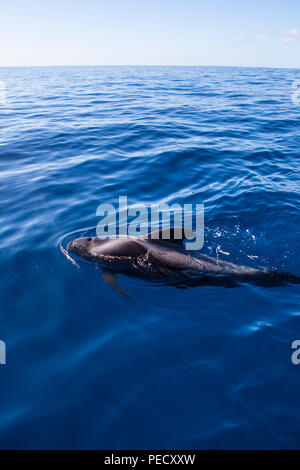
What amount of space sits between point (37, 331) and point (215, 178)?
8.60 meters

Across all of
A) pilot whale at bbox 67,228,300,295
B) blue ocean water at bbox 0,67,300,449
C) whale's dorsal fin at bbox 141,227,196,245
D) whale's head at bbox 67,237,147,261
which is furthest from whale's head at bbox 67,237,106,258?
whale's dorsal fin at bbox 141,227,196,245

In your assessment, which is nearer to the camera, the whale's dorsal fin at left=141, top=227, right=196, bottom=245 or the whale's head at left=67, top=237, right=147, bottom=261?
the whale's head at left=67, top=237, right=147, bottom=261

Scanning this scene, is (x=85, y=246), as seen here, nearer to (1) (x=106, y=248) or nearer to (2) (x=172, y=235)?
(1) (x=106, y=248)

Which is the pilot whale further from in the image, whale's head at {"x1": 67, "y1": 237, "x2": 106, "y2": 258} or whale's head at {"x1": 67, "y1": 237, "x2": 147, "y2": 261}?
whale's head at {"x1": 67, "y1": 237, "x2": 106, "y2": 258}

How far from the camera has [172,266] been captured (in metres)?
6.62

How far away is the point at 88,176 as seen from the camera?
11.7m

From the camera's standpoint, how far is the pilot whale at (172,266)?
6.58 m

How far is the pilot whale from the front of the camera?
6.58 meters

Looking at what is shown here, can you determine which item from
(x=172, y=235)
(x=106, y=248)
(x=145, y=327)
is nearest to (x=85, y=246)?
(x=106, y=248)

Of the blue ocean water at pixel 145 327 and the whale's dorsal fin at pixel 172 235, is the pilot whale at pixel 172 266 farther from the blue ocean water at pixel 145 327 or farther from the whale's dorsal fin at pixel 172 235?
the blue ocean water at pixel 145 327

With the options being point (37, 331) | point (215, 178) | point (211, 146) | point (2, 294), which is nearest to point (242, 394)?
point (37, 331)

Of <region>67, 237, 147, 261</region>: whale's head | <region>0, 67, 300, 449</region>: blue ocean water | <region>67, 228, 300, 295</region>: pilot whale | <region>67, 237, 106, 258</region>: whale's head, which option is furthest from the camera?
<region>67, 237, 106, 258</region>: whale's head

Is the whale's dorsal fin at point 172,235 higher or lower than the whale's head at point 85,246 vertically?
higher

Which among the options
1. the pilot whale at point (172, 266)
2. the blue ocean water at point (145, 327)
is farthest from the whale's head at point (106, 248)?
the blue ocean water at point (145, 327)
